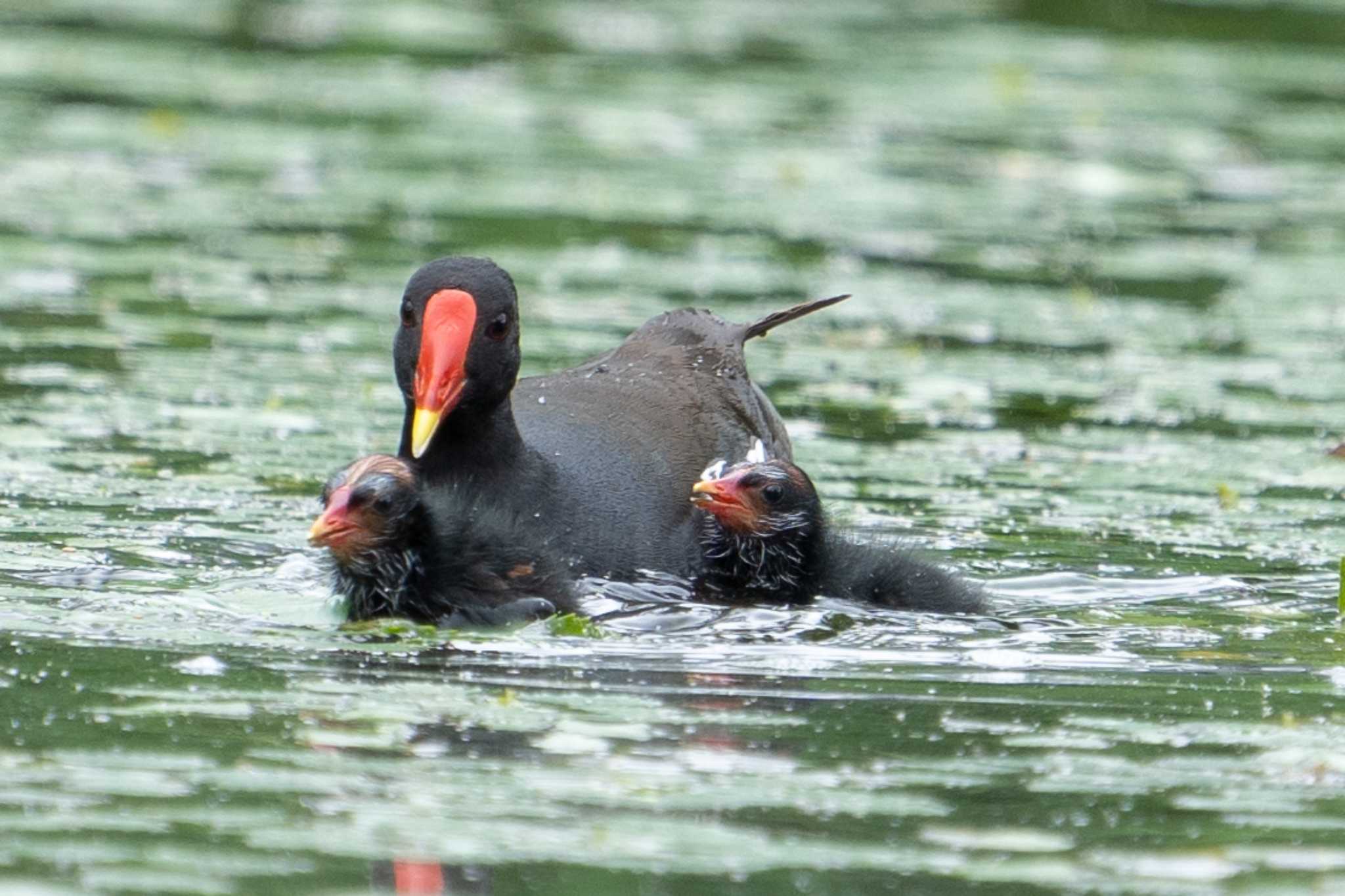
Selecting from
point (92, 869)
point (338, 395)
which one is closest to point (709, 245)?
point (338, 395)

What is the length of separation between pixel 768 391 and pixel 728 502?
3354 mm

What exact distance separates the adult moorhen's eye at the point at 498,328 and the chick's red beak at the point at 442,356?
0.22 feet

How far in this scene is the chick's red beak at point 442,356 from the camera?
696 centimetres

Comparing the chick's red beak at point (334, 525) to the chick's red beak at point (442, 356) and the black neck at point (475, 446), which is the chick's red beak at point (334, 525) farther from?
the black neck at point (475, 446)

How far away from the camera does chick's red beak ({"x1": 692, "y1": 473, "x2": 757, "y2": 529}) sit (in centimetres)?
723

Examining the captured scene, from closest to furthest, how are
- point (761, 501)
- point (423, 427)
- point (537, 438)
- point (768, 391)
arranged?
point (423, 427), point (761, 501), point (537, 438), point (768, 391)

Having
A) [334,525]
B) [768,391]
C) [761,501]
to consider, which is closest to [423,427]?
[334,525]

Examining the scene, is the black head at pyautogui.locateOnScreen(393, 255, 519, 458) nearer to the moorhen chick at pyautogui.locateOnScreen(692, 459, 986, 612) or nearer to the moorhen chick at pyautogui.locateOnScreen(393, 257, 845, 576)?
the moorhen chick at pyautogui.locateOnScreen(393, 257, 845, 576)

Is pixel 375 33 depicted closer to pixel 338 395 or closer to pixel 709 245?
pixel 709 245

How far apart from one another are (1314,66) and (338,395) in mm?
12395

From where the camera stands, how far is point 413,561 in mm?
6723

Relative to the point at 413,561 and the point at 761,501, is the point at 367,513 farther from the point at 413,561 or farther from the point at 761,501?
the point at 761,501

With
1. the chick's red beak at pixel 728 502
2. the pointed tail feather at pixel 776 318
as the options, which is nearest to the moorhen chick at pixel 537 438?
the chick's red beak at pixel 728 502

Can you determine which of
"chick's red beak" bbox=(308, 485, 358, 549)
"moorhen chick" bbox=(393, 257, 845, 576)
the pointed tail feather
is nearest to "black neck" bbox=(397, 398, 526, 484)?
"moorhen chick" bbox=(393, 257, 845, 576)
